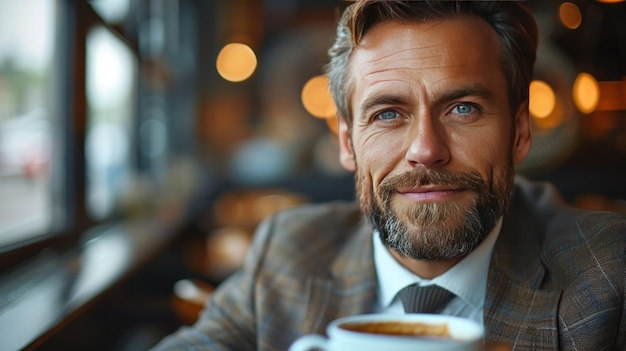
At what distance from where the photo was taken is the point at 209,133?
509cm

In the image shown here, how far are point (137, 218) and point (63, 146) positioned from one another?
1.17m

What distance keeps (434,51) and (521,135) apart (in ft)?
0.84

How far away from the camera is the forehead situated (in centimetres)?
111

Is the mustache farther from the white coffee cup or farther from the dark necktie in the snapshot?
the white coffee cup

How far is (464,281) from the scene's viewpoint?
121cm

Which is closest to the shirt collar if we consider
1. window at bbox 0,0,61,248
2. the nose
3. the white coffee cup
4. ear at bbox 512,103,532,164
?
ear at bbox 512,103,532,164

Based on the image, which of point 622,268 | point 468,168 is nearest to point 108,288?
point 468,168

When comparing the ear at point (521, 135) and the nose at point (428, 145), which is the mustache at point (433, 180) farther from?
the ear at point (521, 135)

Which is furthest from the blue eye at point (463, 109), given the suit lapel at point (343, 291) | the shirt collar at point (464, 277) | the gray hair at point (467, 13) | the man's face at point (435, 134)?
the suit lapel at point (343, 291)

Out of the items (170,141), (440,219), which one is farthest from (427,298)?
(170,141)

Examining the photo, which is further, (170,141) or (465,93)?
(170,141)

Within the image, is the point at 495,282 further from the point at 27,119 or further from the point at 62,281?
the point at 27,119

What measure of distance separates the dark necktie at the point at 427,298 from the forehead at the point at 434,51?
0.37m

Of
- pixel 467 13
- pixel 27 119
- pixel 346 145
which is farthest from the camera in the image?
pixel 27 119
